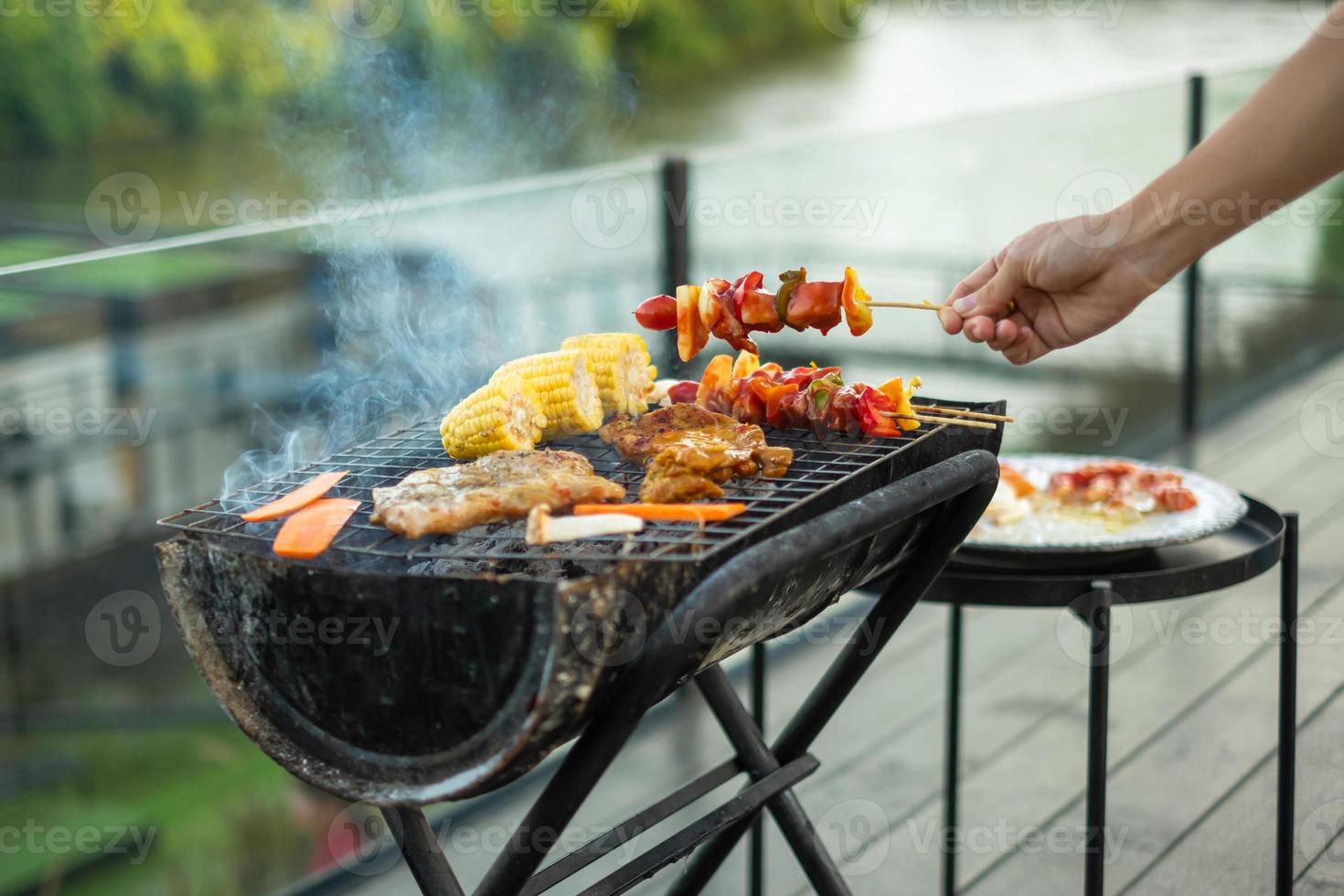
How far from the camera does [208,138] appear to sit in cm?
1555

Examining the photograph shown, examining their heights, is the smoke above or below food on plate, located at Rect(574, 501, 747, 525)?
above

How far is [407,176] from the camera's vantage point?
19.2 meters

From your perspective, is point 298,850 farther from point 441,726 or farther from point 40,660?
point 441,726
